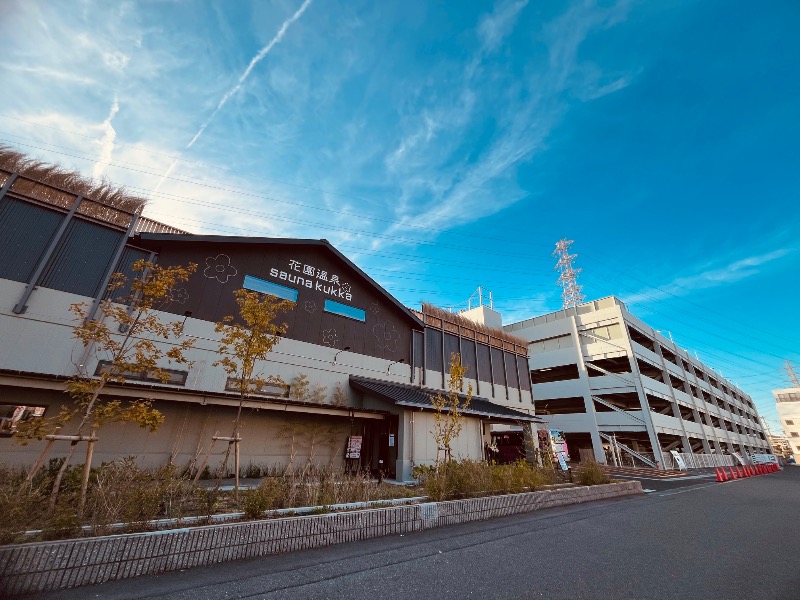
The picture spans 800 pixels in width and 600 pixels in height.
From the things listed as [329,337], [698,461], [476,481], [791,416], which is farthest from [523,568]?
[791,416]

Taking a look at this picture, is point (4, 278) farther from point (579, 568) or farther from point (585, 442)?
point (585, 442)

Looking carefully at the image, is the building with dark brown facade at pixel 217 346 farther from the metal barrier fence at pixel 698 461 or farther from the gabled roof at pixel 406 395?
the metal barrier fence at pixel 698 461

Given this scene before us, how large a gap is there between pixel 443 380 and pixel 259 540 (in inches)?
618

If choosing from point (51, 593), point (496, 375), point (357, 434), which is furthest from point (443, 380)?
point (51, 593)

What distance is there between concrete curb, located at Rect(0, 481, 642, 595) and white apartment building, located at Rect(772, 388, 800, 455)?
120 meters

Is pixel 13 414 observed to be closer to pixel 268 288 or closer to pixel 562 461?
pixel 268 288

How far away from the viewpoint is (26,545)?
12.3ft

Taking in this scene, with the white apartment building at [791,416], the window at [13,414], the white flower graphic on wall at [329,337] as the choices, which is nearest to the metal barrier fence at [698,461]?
the white flower graphic on wall at [329,337]

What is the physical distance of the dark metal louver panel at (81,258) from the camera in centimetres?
1081

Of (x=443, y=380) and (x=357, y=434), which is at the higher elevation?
(x=443, y=380)

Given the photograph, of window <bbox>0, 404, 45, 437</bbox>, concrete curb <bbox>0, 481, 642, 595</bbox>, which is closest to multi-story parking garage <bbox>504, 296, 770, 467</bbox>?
concrete curb <bbox>0, 481, 642, 595</bbox>

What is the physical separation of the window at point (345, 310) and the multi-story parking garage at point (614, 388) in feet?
68.0

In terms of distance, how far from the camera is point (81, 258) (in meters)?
11.3

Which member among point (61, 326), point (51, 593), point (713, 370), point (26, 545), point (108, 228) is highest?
point (713, 370)
